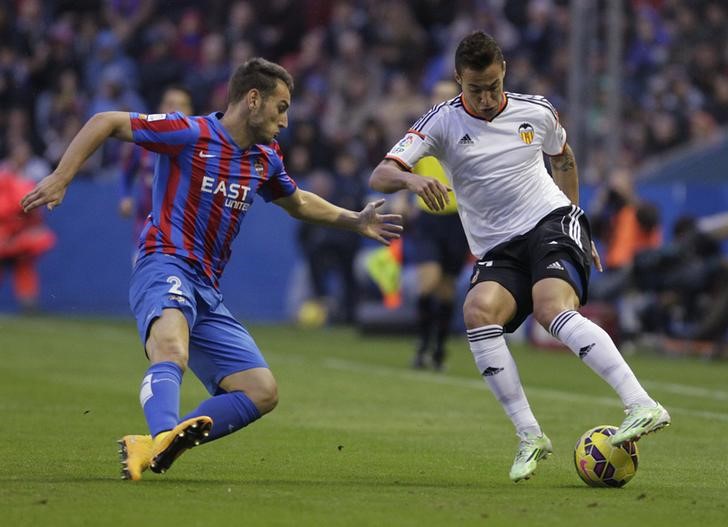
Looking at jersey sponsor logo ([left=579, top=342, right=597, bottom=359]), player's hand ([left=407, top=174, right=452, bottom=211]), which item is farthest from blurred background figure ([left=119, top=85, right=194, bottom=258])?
jersey sponsor logo ([left=579, top=342, right=597, bottom=359])

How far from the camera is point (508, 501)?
6477 millimetres

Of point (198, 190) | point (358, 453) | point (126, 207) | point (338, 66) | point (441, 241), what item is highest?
point (338, 66)

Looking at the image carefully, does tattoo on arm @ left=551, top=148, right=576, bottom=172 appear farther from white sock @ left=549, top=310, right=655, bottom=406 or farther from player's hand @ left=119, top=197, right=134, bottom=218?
player's hand @ left=119, top=197, right=134, bottom=218

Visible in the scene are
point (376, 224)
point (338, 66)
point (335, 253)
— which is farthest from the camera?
point (338, 66)

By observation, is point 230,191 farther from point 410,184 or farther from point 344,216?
point 410,184

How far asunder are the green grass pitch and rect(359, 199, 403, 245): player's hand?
1.17 m

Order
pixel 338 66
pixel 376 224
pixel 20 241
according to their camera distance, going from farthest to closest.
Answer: pixel 338 66
pixel 20 241
pixel 376 224

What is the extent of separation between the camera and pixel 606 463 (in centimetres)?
706

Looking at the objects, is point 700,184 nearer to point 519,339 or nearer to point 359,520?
point 519,339

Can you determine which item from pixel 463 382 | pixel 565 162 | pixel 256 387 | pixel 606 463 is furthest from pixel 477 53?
pixel 463 382

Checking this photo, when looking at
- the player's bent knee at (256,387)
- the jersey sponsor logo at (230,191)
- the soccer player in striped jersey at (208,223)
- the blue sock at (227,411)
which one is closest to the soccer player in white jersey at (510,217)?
the soccer player in striped jersey at (208,223)

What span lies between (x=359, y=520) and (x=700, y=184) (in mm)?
14252

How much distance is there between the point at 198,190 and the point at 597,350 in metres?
2.05

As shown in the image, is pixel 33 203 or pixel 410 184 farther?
pixel 410 184
